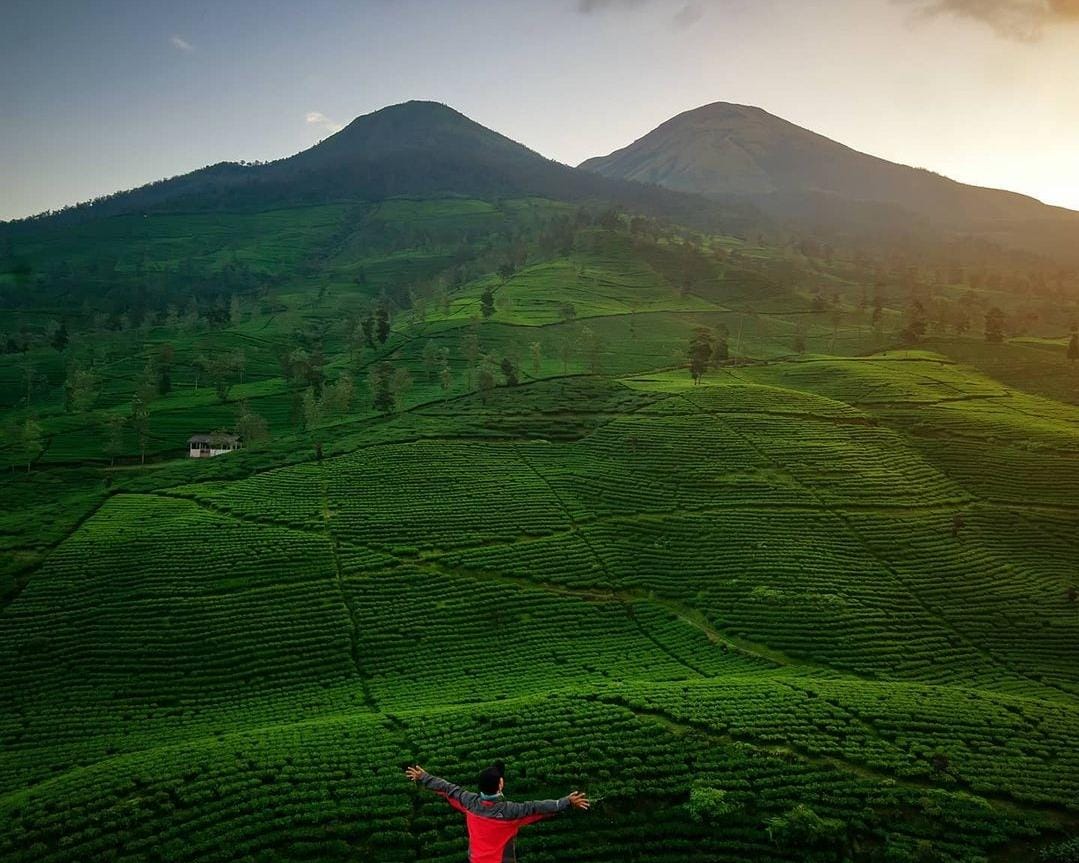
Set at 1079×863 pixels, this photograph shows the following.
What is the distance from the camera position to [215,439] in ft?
374

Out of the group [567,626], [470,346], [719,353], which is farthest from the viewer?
[470,346]

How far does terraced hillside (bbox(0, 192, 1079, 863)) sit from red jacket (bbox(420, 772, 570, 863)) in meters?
15.8

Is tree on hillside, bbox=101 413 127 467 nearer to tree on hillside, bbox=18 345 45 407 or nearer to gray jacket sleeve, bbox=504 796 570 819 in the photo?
tree on hillside, bbox=18 345 45 407

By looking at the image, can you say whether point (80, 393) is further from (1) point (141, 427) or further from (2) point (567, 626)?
(2) point (567, 626)

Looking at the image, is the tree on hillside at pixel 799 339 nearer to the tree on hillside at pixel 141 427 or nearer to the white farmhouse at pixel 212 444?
the white farmhouse at pixel 212 444

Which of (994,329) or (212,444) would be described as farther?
(994,329)

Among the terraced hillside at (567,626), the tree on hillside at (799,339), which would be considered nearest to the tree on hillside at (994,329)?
the terraced hillside at (567,626)

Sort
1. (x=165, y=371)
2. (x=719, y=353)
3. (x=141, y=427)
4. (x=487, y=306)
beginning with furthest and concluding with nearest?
(x=487, y=306), (x=165, y=371), (x=719, y=353), (x=141, y=427)

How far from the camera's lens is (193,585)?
191 feet

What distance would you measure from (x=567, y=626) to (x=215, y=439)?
277 ft

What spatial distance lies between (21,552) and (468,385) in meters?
79.3

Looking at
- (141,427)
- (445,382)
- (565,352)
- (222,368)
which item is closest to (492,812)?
(141,427)

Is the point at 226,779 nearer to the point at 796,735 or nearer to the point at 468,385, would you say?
the point at 796,735

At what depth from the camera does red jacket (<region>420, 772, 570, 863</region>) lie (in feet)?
36.6
